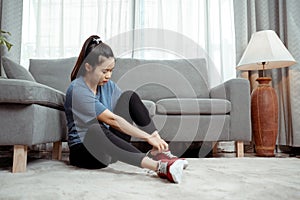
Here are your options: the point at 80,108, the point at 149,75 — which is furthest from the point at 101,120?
the point at 149,75

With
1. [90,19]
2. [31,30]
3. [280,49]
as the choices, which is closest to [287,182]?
[280,49]

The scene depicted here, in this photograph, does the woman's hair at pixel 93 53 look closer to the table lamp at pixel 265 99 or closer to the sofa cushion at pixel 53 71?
the sofa cushion at pixel 53 71

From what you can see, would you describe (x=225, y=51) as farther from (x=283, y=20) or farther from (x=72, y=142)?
(x=72, y=142)

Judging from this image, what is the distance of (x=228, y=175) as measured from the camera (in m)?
1.33

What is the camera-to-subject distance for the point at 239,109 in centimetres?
219

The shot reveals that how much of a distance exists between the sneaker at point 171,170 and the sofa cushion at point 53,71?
1.62 meters

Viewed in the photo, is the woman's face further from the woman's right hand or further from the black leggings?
the woman's right hand

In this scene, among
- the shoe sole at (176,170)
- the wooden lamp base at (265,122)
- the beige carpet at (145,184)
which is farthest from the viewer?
the wooden lamp base at (265,122)

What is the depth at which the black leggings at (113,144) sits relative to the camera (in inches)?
52.0

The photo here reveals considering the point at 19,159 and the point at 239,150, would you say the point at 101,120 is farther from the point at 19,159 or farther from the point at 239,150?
the point at 239,150

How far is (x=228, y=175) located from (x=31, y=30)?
2.44m

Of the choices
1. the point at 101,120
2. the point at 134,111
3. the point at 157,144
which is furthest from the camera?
the point at 134,111

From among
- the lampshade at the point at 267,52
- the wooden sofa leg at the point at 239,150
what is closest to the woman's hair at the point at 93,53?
the wooden sofa leg at the point at 239,150

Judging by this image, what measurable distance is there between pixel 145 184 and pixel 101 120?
43cm
